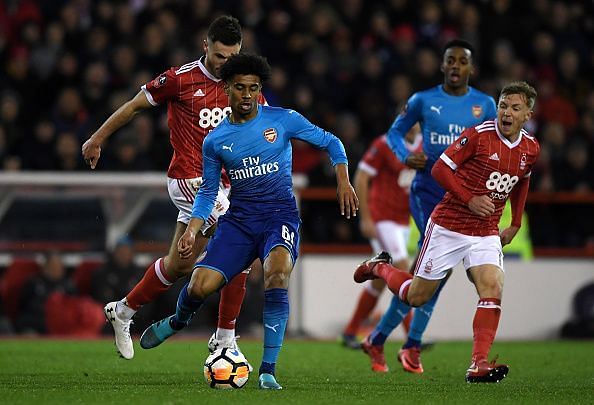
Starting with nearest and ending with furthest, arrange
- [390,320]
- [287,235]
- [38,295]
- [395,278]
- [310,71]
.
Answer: [287,235] < [395,278] < [390,320] < [38,295] < [310,71]

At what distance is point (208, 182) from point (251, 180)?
28cm

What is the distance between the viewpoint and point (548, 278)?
1552 centimetres

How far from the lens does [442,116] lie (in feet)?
32.0

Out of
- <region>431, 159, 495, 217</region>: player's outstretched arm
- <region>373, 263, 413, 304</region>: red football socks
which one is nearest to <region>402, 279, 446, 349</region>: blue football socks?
<region>373, 263, 413, 304</region>: red football socks

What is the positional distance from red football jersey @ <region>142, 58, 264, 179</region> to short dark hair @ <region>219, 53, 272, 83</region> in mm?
1133

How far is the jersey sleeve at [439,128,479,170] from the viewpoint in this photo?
8.56 m

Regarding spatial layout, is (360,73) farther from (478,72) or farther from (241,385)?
(241,385)

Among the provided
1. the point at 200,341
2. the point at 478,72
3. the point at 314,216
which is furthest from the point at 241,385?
the point at 478,72

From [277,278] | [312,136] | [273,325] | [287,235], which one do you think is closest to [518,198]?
[312,136]

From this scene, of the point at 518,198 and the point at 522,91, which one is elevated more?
the point at 522,91

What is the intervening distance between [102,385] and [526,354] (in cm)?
559

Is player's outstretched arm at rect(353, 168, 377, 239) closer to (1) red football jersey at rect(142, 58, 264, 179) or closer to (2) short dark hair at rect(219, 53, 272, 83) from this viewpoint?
(1) red football jersey at rect(142, 58, 264, 179)

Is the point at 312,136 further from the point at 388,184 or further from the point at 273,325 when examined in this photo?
the point at 388,184

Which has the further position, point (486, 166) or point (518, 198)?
point (518, 198)
